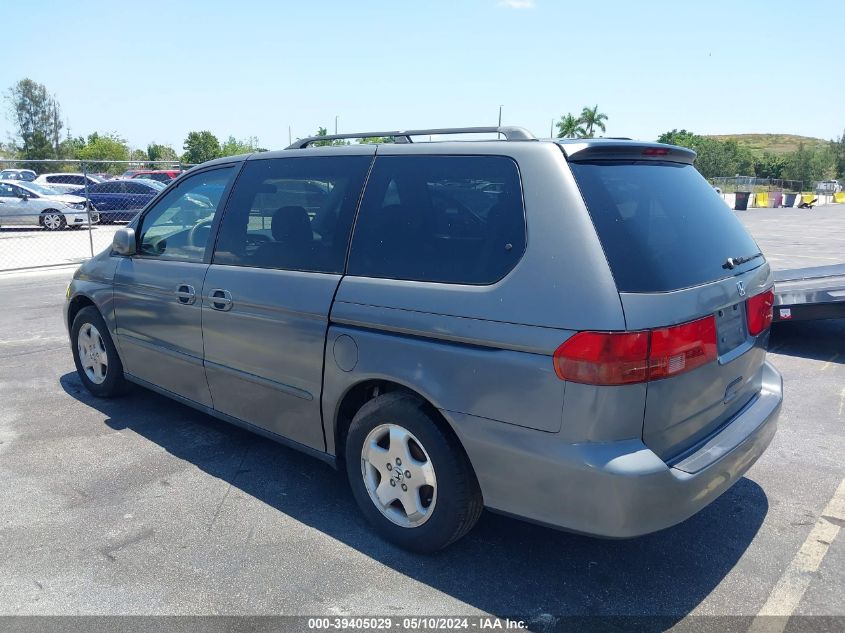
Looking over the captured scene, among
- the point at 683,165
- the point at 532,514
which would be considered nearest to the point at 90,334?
the point at 532,514

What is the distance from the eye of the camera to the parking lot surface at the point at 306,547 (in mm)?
2756

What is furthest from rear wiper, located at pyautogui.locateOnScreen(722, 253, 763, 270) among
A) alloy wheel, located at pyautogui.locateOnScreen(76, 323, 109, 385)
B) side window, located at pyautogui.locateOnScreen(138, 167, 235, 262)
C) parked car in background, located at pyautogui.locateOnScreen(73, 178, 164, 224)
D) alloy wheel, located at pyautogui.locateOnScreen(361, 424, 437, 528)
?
parked car in background, located at pyautogui.locateOnScreen(73, 178, 164, 224)

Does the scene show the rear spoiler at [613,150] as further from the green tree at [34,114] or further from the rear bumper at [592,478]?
the green tree at [34,114]

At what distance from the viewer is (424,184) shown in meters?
3.13

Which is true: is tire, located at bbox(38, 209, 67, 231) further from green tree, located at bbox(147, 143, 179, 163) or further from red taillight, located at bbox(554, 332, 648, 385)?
green tree, located at bbox(147, 143, 179, 163)

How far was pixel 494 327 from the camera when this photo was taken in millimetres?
2609

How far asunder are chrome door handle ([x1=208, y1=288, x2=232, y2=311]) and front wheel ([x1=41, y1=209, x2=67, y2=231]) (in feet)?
63.9

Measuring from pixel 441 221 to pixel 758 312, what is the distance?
1.63 m

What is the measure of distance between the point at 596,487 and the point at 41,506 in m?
2.94

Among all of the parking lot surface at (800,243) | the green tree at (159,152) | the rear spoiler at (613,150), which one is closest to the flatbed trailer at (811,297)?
the rear spoiler at (613,150)

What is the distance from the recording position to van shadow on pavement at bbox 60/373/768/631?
2754 mm

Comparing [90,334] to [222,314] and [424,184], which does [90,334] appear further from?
[424,184]

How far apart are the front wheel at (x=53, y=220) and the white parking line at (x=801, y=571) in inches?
861

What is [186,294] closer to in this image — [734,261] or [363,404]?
[363,404]
